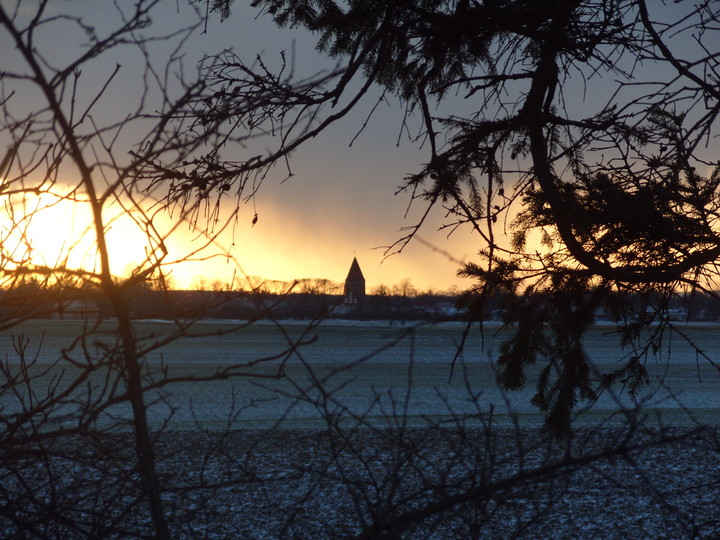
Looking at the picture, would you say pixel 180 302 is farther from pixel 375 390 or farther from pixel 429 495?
pixel 375 390

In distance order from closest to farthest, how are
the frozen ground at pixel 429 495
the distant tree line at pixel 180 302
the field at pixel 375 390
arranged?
the distant tree line at pixel 180 302 < the frozen ground at pixel 429 495 < the field at pixel 375 390

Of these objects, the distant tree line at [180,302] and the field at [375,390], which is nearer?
the distant tree line at [180,302]

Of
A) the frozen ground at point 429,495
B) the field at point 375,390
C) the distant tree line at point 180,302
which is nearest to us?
the distant tree line at point 180,302

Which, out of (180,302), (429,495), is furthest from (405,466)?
(180,302)

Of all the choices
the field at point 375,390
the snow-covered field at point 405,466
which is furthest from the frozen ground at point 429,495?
the field at point 375,390

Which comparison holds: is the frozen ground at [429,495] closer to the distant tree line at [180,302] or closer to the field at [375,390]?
the field at [375,390]

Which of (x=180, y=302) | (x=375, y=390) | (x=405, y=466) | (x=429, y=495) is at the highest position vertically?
(x=180, y=302)

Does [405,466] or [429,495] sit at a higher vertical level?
[429,495]

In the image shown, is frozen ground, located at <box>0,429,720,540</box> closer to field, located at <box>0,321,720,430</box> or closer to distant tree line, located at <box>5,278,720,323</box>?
field, located at <box>0,321,720,430</box>

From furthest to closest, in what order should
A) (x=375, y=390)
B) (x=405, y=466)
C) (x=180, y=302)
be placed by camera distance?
(x=405, y=466) < (x=375, y=390) < (x=180, y=302)

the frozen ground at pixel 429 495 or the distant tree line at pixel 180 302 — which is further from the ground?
the distant tree line at pixel 180 302

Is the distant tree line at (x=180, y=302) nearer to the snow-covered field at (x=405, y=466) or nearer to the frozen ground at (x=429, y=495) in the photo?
the snow-covered field at (x=405, y=466)

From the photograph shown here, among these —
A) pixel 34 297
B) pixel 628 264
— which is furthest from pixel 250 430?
pixel 34 297

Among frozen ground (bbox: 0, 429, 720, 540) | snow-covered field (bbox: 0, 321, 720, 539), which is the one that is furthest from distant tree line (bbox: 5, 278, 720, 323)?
frozen ground (bbox: 0, 429, 720, 540)
